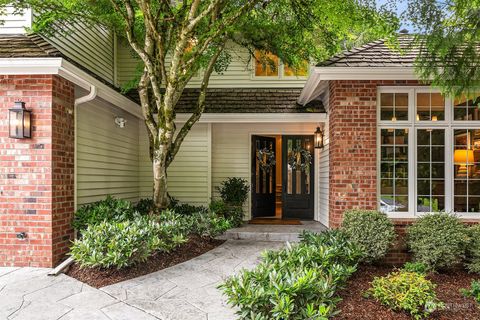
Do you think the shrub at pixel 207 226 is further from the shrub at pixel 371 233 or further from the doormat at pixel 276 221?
the doormat at pixel 276 221

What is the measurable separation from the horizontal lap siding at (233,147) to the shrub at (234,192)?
0.48 metres

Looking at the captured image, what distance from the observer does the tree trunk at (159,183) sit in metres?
6.45

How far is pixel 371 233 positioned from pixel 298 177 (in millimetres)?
4347

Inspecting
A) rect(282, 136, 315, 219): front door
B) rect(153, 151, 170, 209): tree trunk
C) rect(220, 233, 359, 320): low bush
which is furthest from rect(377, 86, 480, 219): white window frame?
rect(153, 151, 170, 209): tree trunk

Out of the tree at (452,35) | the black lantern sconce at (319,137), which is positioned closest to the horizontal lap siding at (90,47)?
the black lantern sconce at (319,137)

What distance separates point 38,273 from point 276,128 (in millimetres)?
6229

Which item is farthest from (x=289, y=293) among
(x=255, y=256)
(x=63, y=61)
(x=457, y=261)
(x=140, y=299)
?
(x=63, y=61)

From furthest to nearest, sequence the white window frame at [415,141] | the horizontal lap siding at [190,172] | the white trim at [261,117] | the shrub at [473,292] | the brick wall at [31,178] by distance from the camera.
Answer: the horizontal lap siding at [190,172]
the white trim at [261,117]
the white window frame at [415,141]
the brick wall at [31,178]
the shrub at [473,292]

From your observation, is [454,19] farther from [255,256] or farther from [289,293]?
[255,256]

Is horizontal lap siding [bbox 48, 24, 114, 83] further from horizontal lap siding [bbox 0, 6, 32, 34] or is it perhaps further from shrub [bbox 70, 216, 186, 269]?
shrub [bbox 70, 216, 186, 269]

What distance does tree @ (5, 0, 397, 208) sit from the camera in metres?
6.04

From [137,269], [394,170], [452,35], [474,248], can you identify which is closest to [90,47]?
[137,269]

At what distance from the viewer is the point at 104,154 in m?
7.36

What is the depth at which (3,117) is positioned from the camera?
5316mm
